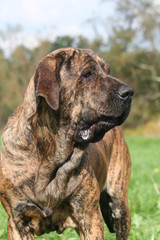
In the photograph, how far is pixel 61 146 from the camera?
365 cm

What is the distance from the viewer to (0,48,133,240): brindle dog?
11.5 feet

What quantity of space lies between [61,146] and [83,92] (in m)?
0.46

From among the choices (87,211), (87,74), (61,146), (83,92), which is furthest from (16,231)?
(87,74)

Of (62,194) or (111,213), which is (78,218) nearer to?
(62,194)

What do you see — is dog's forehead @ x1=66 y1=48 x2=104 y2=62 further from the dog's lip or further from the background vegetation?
the background vegetation

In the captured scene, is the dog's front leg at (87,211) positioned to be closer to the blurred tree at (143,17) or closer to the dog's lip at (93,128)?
the dog's lip at (93,128)

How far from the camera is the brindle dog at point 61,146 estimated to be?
351 cm

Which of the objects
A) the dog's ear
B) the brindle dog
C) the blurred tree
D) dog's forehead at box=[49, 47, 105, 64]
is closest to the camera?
the dog's ear

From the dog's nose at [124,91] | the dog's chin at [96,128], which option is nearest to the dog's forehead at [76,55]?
the dog's nose at [124,91]

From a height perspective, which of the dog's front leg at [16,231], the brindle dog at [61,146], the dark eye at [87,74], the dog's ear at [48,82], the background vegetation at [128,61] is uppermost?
the dog's ear at [48,82]

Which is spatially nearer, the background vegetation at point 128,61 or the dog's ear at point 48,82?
the dog's ear at point 48,82

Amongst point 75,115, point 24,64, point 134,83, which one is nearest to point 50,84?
point 75,115

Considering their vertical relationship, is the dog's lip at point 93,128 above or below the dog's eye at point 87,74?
below

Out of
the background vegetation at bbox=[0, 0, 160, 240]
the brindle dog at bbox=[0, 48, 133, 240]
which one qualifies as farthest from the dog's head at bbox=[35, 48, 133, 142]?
the background vegetation at bbox=[0, 0, 160, 240]
